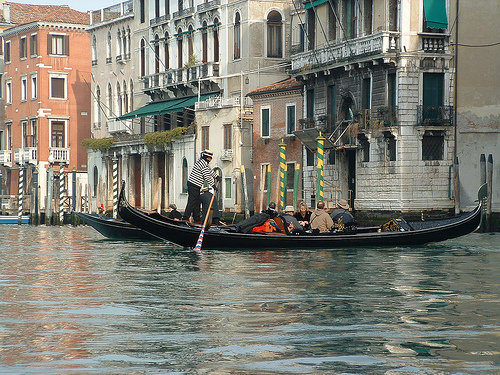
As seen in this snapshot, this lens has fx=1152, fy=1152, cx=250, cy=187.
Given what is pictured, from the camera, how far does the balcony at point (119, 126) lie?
146 ft

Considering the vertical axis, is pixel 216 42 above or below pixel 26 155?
above

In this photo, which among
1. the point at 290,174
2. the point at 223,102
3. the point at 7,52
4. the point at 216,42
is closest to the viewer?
the point at 290,174

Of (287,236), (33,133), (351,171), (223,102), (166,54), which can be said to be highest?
(166,54)

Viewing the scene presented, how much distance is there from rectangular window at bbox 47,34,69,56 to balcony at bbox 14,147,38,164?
13.6 feet

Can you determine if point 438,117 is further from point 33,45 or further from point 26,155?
point 33,45

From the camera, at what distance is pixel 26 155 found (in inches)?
1906

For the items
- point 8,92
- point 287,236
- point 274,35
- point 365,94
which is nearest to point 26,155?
point 8,92

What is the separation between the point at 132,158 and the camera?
4334cm

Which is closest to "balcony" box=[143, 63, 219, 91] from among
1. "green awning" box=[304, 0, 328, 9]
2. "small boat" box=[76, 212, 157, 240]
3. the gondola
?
"green awning" box=[304, 0, 328, 9]

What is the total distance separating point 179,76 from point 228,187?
5700 mm

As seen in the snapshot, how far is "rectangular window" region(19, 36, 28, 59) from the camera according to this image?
1939 inches

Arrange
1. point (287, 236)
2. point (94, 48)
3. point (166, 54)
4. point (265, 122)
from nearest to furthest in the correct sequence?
point (287, 236), point (265, 122), point (166, 54), point (94, 48)

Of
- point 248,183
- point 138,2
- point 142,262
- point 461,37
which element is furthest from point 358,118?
point 138,2

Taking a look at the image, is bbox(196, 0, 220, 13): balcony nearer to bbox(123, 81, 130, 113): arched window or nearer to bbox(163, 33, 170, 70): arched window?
bbox(163, 33, 170, 70): arched window
